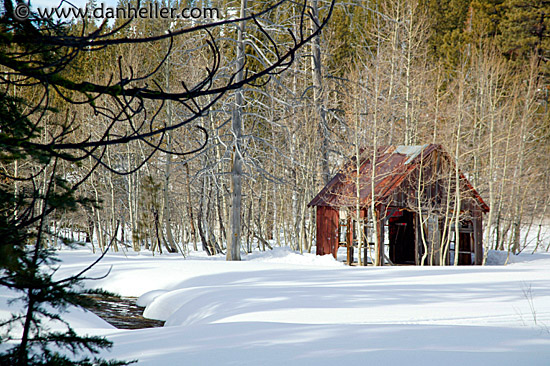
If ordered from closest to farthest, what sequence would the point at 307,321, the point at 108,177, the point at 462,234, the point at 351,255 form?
1. the point at 307,321
2. the point at 351,255
3. the point at 462,234
4. the point at 108,177

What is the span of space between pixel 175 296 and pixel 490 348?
6.91 meters

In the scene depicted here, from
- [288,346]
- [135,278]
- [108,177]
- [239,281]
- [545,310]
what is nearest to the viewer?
[288,346]

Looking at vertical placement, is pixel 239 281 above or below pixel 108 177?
below

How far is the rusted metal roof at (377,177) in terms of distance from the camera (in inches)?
706

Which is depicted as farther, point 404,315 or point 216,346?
point 404,315

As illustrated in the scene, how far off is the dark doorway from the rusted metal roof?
176 inches

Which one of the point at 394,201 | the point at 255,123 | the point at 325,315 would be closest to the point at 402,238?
the point at 394,201

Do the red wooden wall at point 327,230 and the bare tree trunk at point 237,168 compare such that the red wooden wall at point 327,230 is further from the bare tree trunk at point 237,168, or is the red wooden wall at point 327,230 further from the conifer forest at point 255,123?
the bare tree trunk at point 237,168

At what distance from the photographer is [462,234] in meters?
23.5

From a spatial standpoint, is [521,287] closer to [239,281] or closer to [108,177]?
[239,281]

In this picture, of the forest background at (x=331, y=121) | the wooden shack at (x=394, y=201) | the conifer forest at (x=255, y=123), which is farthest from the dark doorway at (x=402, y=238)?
the forest background at (x=331, y=121)

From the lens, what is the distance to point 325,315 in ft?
25.0

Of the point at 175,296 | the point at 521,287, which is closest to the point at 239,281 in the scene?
the point at 175,296

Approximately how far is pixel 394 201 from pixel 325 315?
474 inches
